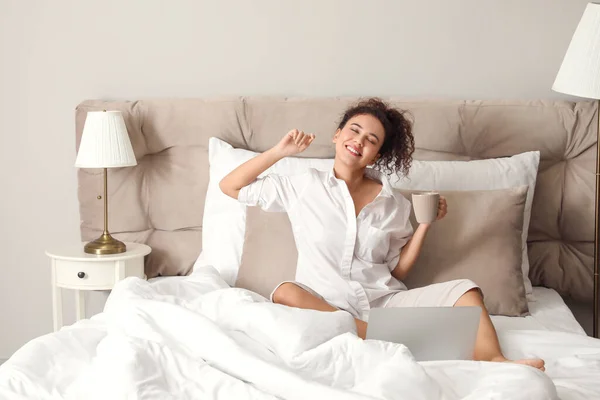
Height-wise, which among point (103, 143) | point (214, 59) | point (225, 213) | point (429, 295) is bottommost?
point (429, 295)

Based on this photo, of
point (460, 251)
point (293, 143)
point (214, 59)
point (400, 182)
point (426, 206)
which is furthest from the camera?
point (214, 59)

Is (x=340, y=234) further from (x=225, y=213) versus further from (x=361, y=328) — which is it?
(x=225, y=213)

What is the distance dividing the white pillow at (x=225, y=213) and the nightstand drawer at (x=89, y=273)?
0.31m

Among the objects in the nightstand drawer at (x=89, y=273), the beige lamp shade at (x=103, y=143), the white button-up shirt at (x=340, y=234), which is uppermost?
the beige lamp shade at (x=103, y=143)

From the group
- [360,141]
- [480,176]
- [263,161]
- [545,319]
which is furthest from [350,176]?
[545,319]

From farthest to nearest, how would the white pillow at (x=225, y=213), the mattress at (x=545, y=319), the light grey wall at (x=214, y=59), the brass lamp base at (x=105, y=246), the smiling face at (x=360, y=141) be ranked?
the light grey wall at (x=214, y=59), the brass lamp base at (x=105, y=246), the white pillow at (x=225, y=213), the smiling face at (x=360, y=141), the mattress at (x=545, y=319)

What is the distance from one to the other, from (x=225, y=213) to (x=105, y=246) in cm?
44

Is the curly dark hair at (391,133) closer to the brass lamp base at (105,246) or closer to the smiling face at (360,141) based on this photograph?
the smiling face at (360,141)

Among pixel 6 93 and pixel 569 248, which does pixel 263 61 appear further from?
pixel 569 248

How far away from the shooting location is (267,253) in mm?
2705

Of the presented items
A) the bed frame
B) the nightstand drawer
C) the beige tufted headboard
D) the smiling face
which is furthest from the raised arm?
the nightstand drawer

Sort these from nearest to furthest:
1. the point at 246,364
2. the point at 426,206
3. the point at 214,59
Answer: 1. the point at 246,364
2. the point at 426,206
3. the point at 214,59

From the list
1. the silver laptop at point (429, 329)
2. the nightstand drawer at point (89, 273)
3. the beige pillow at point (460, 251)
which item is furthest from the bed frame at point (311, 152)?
the silver laptop at point (429, 329)

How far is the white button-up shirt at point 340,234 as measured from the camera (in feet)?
8.38
